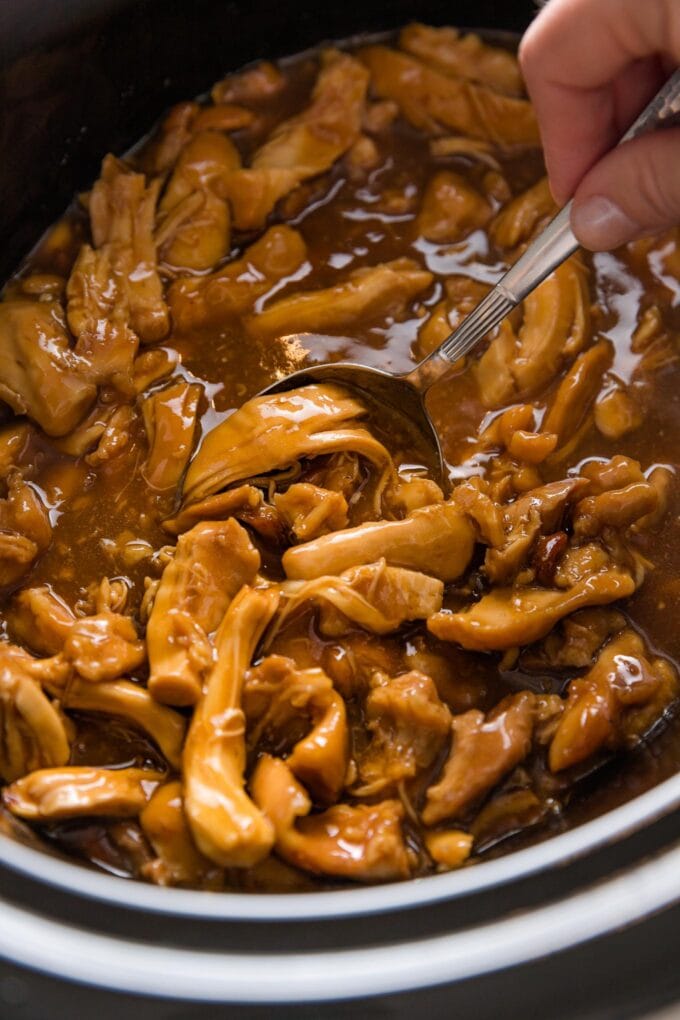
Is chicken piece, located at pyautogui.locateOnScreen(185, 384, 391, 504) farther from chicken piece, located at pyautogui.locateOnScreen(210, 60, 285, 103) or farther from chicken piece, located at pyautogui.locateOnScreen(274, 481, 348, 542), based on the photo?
chicken piece, located at pyautogui.locateOnScreen(210, 60, 285, 103)

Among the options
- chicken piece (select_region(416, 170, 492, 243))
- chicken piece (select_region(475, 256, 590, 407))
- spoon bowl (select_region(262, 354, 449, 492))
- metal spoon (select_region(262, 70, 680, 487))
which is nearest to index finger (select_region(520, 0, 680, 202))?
metal spoon (select_region(262, 70, 680, 487))

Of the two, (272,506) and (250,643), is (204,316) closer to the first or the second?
(272,506)

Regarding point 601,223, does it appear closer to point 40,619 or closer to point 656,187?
point 656,187

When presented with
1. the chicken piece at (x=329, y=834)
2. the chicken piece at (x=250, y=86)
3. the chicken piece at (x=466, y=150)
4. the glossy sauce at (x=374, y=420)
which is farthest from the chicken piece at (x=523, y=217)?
the chicken piece at (x=329, y=834)

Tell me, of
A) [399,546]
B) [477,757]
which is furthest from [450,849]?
[399,546]

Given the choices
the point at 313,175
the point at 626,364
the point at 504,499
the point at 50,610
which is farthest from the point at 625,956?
the point at 313,175

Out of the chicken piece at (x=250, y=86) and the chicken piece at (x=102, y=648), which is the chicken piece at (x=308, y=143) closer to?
the chicken piece at (x=250, y=86)
